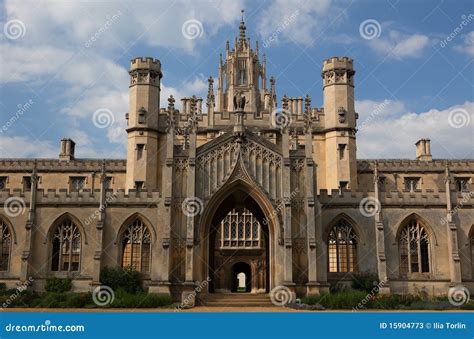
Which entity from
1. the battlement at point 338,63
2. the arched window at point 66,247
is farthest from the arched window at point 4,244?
the battlement at point 338,63

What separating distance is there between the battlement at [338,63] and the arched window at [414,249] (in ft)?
51.3

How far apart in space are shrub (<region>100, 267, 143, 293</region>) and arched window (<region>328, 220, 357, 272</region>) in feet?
38.1

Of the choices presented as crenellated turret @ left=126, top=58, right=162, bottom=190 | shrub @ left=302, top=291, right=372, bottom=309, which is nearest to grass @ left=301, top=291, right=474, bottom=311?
shrub @ left=302, top=291, right=372, bottom=309

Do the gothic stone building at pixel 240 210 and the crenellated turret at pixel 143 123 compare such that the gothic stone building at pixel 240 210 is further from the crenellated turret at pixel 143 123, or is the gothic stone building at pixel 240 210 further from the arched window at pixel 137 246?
the crenellated turret at pixel 143 123

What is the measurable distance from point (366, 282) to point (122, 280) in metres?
14.0

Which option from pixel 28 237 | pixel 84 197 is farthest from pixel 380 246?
pixel 28 237

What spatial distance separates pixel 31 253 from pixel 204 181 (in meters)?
11.6

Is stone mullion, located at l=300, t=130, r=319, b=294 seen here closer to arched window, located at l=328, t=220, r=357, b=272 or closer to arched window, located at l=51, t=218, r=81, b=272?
arched window, located at l=328, t=220, r=357, b=272

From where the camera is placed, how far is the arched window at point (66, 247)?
33.9 metres

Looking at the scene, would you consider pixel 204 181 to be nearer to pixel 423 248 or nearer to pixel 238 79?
pixel 423 248

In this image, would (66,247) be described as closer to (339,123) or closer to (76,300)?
(76,300)

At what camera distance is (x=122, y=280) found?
104 ft

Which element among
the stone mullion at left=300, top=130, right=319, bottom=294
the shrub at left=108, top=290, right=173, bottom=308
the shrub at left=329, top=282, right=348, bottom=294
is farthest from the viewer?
the shrub at left=329, top=282, right=348, bottom=294

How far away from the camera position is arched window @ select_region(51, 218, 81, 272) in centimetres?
3388
